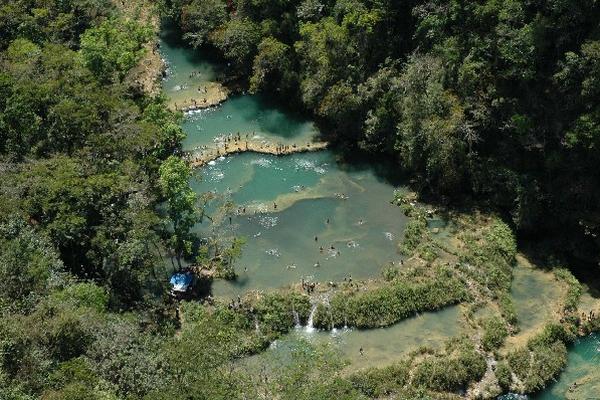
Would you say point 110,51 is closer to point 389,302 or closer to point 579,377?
point 389,302

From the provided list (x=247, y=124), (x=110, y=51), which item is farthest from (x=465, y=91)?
(x=110, y=51)

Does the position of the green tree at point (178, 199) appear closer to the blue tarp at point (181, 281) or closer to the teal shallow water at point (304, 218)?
the blue tarp at point (181, 281)

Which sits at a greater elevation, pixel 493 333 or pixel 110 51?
pixel 110 51

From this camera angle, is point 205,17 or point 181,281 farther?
point 205,17

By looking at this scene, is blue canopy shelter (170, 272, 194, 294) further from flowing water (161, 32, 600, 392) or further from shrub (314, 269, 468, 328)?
shrub (314, 269, 468, 328)

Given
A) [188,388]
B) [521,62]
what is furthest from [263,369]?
[521,62]

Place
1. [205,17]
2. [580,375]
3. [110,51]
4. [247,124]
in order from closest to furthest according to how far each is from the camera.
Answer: [580,375] → [110,51] → [247,124] → [205,17]

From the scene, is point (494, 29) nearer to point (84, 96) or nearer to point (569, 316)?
point (569, 316)
